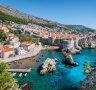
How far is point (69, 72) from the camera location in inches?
2325

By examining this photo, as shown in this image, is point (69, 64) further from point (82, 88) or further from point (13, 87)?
point (13, 87)

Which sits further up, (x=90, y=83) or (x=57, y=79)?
(x=90, y=83)

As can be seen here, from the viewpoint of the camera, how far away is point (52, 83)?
48094 mm

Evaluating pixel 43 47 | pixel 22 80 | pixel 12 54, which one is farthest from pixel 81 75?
pixel 43 47

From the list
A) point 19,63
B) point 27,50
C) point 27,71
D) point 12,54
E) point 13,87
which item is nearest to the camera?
point 13,87

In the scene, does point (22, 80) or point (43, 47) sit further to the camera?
point (43, 47)

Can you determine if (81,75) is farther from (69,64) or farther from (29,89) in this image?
(29,89)

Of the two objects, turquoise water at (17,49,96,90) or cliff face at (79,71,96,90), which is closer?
cliff face at (79,71,96,90)

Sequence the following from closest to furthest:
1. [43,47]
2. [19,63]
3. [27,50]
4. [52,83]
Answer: [52,83]
[19,63]
[27,50]
[43,47]

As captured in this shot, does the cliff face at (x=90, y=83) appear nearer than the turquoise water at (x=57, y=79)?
Yes

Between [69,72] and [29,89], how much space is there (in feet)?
59.3

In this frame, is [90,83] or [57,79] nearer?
[90,83]

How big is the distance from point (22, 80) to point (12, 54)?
77.4 ft

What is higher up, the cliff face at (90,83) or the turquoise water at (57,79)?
the cliff face at (90,83)
